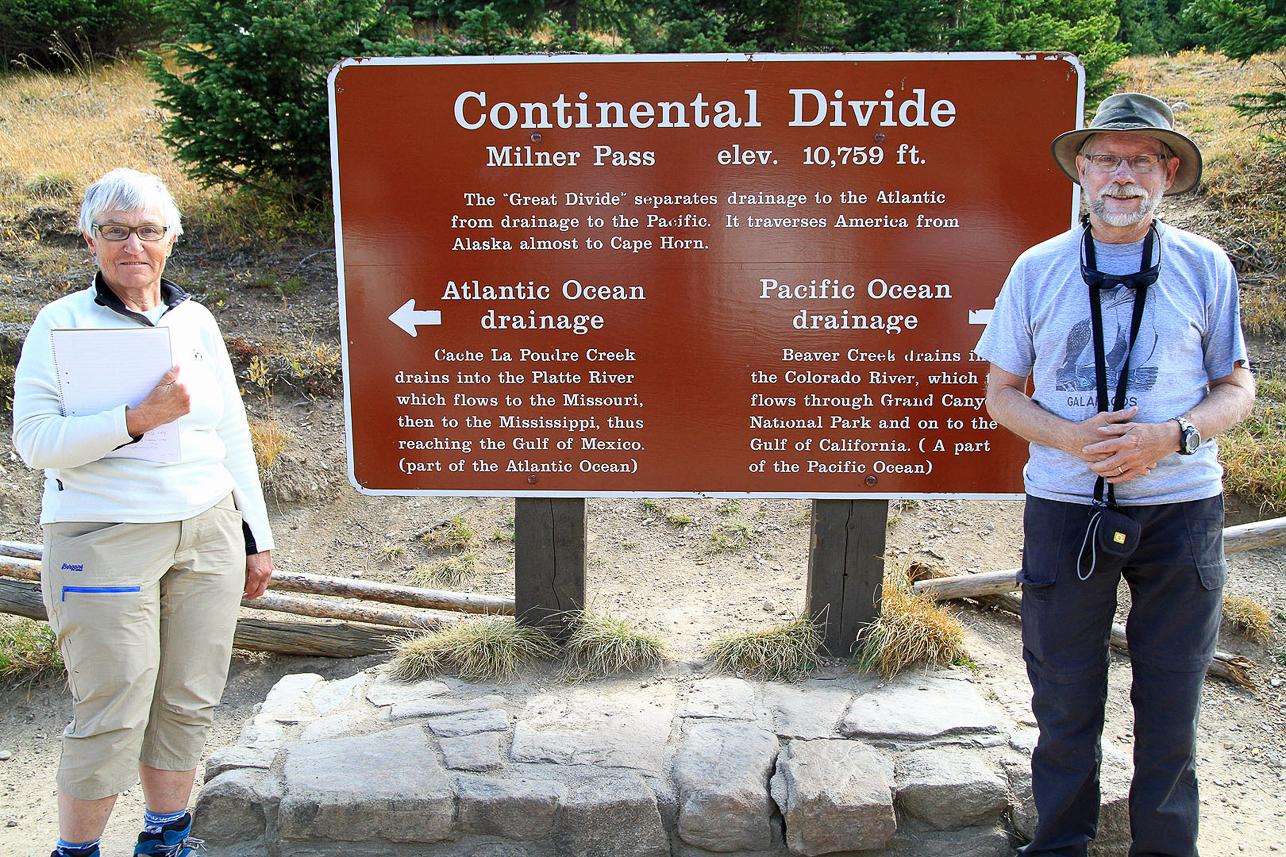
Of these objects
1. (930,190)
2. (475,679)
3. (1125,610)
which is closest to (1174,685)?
(930,190)

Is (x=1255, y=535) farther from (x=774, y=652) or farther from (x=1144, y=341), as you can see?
(x=1144, y=341)

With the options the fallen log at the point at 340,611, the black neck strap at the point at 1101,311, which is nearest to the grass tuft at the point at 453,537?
the fallen log at the point at 340,611

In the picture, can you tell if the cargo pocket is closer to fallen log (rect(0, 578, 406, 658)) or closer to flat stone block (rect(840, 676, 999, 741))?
flat stone block (rect(840, 676, 999, 741))

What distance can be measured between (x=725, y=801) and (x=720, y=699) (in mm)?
589

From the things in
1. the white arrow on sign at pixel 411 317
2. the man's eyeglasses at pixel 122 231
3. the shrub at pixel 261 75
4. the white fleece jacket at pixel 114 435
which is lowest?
the white fleece jacket at pixel 114 435

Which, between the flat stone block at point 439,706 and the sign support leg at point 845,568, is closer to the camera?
the flat stone block at point 439,706

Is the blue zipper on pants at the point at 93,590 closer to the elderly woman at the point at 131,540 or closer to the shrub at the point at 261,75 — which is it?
the elderly woman at the point at 131,540

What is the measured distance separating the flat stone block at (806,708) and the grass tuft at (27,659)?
11.7 feet

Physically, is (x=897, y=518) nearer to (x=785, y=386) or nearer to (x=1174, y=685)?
(x=785, y=386)

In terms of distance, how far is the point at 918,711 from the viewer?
3338 millimetres

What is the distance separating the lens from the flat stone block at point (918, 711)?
3.21m

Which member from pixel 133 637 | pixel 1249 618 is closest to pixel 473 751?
pixel 133 637

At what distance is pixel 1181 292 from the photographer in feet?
8.00

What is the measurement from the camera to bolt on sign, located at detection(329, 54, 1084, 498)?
329cm
